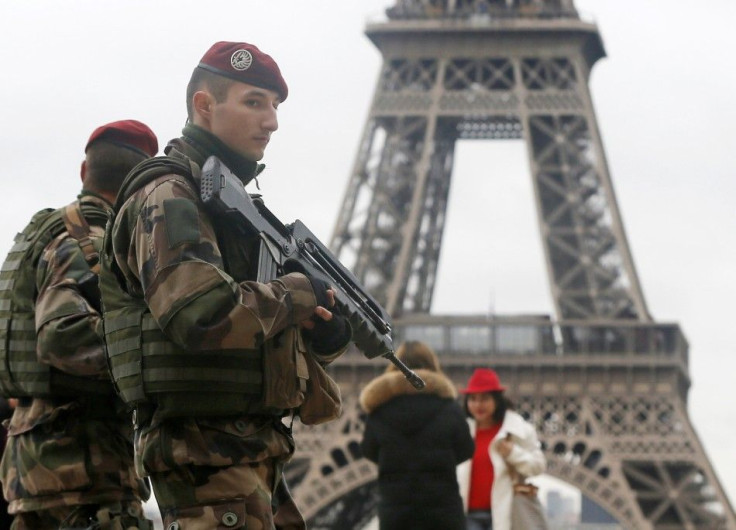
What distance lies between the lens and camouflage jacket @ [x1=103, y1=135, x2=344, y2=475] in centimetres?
602

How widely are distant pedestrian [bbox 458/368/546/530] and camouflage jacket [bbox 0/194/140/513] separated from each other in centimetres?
446

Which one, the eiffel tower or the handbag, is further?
the eiffel tower

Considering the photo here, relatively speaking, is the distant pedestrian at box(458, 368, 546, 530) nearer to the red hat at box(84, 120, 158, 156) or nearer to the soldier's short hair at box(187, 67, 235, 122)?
the red hat at box(84, 120, 158, 156)

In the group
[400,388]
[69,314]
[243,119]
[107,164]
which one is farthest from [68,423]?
[400,388]

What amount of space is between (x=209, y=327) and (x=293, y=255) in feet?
2.30

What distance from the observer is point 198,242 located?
614 cm

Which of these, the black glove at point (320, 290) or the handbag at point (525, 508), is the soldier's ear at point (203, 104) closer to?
the black glove at point (320, 290)

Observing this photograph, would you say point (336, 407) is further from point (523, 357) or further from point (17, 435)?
point (523, 357)

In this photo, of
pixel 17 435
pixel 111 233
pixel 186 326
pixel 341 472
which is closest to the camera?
pixel 186 326

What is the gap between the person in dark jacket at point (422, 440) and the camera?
36.9ft

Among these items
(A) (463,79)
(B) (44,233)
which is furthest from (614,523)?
(B) (44,233)

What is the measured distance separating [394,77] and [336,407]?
3999 centimetres

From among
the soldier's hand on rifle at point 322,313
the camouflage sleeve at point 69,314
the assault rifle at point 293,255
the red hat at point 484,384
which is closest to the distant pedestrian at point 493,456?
the red hat at point 484,384

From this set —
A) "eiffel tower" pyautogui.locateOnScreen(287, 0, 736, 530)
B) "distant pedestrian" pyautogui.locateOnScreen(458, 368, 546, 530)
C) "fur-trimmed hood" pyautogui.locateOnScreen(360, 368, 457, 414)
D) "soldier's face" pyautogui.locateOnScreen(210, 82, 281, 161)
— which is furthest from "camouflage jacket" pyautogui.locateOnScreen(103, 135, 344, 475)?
"eiffel tower" pyautogui.locateOnScreen(287, 0, 736, 530)
